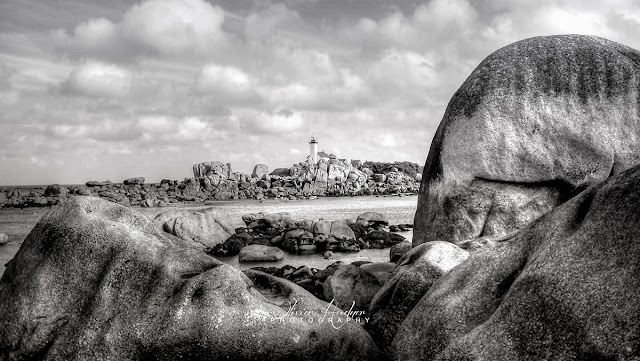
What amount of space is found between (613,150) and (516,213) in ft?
5.54

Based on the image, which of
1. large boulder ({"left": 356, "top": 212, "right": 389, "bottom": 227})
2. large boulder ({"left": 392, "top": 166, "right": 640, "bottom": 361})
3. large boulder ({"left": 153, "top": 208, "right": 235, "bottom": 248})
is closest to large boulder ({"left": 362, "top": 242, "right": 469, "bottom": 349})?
large boulder ({"left": 392, "top": 166, "right": 640, "bottom": 361})

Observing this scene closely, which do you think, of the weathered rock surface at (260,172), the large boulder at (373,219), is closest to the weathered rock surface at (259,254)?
the large boulder at (373,219)

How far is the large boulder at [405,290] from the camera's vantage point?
6012 mm

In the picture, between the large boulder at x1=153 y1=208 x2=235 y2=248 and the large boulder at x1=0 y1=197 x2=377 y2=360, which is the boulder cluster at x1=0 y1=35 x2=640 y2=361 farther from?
the large boulder at x1=153 y1=208 x2=235 y2=248

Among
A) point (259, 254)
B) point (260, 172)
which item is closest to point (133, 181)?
point (260, 172)

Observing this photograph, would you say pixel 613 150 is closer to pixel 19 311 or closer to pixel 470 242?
pixel 470 242

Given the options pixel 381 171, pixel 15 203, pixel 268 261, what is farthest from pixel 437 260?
pixel 381 171

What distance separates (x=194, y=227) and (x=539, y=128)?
47.8ft

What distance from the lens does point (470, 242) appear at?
746cm

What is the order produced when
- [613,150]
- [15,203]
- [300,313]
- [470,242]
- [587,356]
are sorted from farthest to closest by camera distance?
1. [15,203]
2. [613,150]
3. [470,242]
4. [300,313]
5. [587,356]

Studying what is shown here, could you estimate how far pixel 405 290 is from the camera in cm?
610

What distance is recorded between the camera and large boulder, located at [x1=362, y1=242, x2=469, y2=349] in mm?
6012

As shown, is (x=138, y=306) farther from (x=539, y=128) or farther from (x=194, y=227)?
(x=194, y=227)

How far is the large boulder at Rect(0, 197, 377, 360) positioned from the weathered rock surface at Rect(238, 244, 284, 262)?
11083 millimetres
